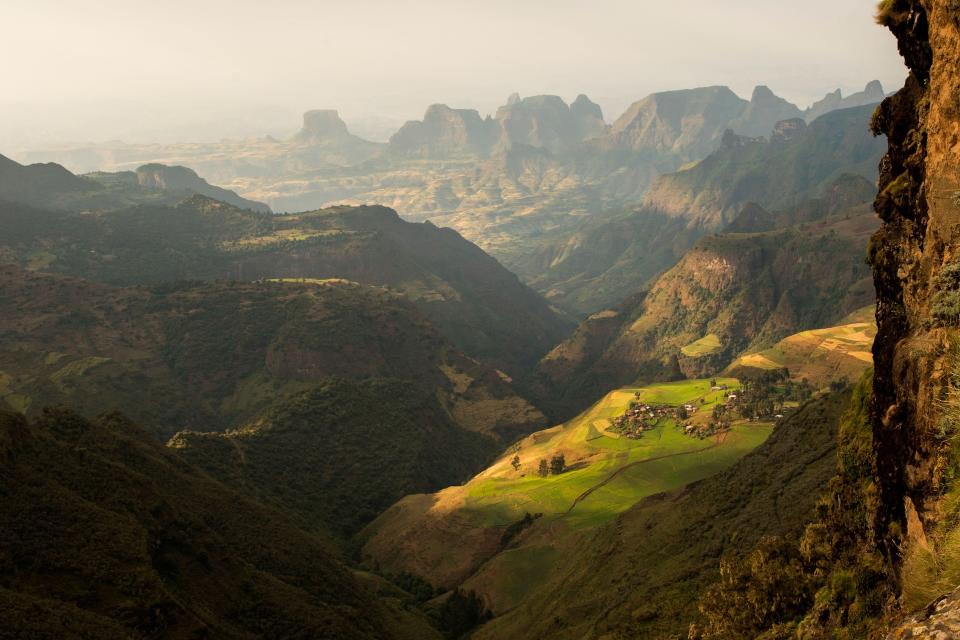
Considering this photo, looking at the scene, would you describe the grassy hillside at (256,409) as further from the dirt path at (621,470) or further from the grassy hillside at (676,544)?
the grassy hillside at (676,544)

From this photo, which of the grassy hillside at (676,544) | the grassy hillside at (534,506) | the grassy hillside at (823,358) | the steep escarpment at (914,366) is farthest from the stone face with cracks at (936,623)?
the grassy hillside at (823,358)

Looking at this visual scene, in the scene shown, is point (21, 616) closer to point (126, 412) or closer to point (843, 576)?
point (843, 576)

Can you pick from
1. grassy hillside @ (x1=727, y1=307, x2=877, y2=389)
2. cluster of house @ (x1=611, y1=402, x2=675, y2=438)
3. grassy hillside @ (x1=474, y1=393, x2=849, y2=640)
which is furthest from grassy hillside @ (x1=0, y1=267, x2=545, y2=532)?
grassy hillside @ (x1=727, y1=307, x2=877, y2=389)

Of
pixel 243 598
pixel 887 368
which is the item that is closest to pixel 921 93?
pixel 887 368

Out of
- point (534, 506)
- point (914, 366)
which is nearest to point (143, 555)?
point (914, 366)

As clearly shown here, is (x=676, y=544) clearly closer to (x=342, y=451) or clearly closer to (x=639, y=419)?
(x=639, y=419)

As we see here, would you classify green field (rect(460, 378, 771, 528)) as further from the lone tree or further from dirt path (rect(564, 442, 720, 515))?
the lone tree
